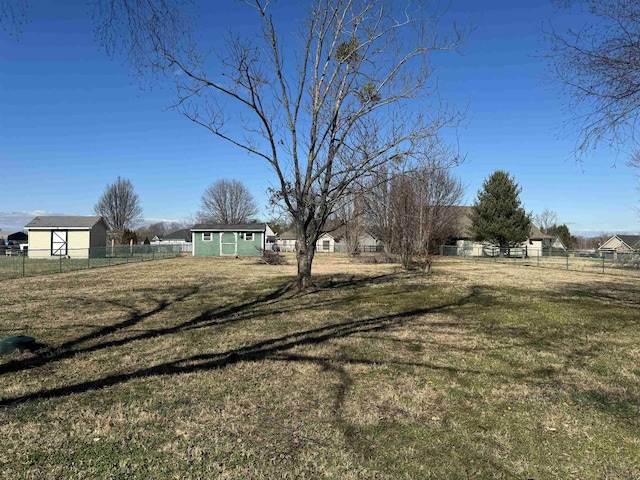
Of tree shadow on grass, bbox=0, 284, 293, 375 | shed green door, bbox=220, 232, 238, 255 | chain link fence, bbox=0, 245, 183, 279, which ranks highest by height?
shed green door, bbox=220, 232, 238, 255

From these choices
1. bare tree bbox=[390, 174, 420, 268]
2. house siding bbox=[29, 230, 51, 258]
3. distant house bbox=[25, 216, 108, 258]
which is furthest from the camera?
house siding bbox=[29, 230, 51, 258]

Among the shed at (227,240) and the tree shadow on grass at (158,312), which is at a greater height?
the shed at (227,240)

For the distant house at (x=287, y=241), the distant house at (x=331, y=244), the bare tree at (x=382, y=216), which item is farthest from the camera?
the distant house at (x=287, y=241)

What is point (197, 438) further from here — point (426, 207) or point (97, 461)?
point (426, 207)

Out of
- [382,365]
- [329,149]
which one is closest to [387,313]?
[382,365]

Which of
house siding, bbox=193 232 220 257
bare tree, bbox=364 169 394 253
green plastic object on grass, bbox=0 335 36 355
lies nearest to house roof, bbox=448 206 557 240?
bare tree, bbox=364 169 394 253

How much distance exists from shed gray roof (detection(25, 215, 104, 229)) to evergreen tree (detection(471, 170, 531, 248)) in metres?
35.0

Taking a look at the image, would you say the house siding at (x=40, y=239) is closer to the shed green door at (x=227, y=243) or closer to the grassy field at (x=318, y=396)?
the shed green door at (x=227, y=243)

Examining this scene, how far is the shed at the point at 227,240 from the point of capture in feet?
116

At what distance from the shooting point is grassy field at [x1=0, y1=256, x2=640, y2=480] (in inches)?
106

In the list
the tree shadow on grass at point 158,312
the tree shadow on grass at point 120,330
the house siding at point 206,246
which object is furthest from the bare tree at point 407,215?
the house siding at point 206,246

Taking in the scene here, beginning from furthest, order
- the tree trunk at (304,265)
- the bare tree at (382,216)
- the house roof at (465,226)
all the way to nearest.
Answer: the house roof at (465,226) < the bare tree at (382,216) < the tree trunk at (304,265)

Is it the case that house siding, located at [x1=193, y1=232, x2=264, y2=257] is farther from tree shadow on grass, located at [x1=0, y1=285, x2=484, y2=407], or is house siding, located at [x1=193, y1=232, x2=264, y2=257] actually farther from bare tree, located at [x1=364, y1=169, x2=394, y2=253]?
tree shadow on grass, located at [x1=0, y1=285, x2=484, y2=407]

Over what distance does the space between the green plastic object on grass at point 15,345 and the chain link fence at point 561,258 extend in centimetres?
2104
